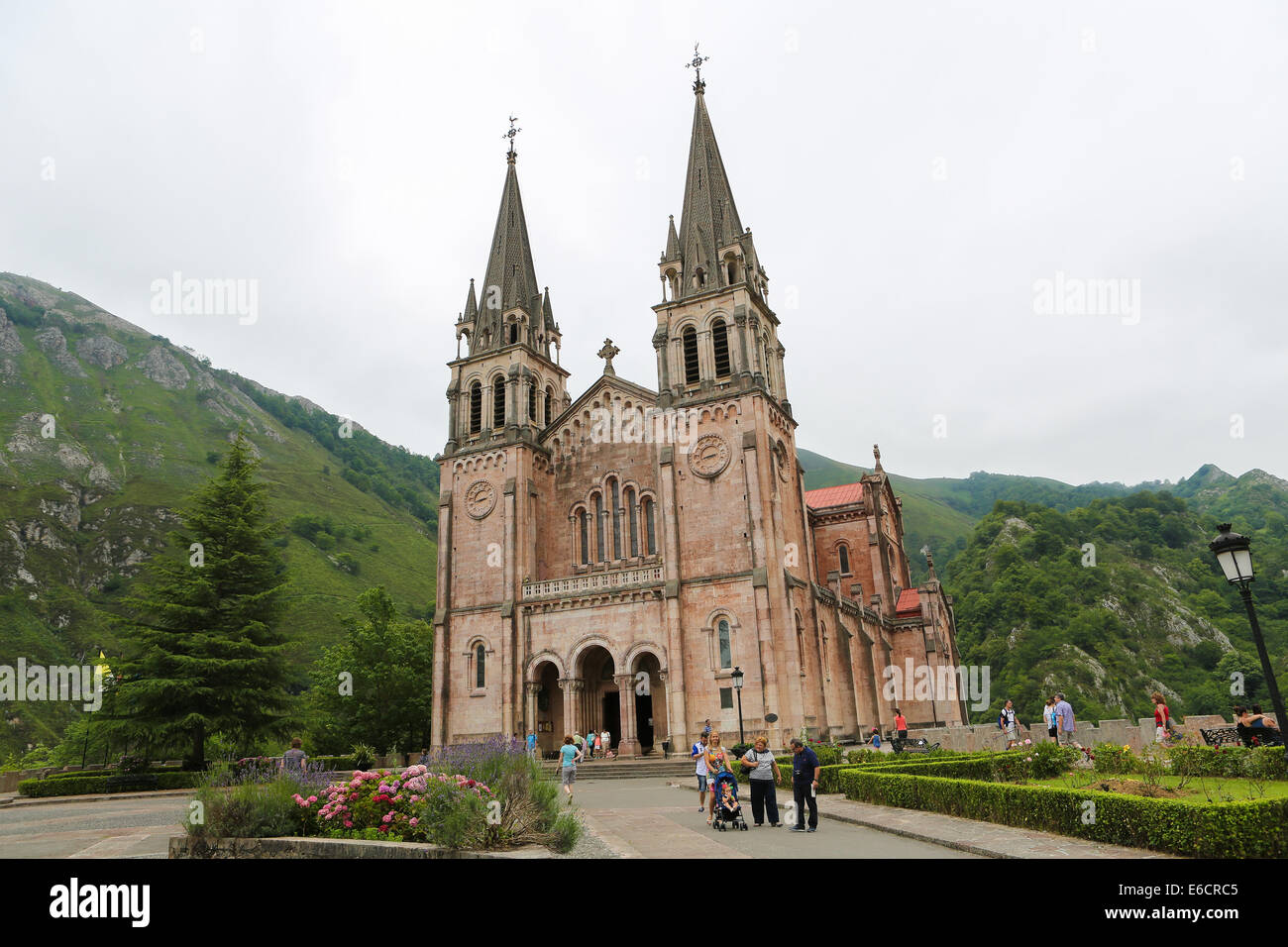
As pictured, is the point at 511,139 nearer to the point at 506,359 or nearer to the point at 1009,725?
the point at 506,359

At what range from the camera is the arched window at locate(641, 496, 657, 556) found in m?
39.0

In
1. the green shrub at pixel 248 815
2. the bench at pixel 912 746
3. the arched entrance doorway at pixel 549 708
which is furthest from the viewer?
the arched entrance doorway at pixel 549 708

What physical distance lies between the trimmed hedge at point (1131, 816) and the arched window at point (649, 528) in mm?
23663

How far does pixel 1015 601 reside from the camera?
8900cm

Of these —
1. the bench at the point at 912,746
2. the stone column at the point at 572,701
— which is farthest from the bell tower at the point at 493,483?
the bench at the point at 912,746

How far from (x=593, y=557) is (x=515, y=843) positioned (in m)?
29.0

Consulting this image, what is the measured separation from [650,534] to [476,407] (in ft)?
41.7

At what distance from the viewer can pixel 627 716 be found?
114ft

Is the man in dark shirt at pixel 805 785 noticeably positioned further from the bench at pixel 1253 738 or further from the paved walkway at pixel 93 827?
the paved walkway at pixel 93 827

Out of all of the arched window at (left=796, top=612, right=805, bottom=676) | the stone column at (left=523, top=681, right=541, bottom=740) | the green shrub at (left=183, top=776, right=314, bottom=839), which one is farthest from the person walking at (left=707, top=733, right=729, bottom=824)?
the stone column at (left=523, top=681, right=541, bottom=740)

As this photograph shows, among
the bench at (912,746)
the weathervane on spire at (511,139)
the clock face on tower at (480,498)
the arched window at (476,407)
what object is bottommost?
the bench at (912,746)

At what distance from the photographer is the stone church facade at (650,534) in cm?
3438
